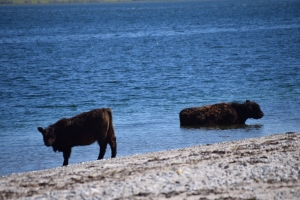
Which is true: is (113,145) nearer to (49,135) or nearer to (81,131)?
(81,131)

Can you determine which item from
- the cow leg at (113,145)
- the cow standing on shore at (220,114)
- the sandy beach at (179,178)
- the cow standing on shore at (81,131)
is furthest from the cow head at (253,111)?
the sandy beach at (179,178)

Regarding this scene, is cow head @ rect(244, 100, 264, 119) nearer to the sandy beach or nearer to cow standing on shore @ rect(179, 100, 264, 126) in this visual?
cow standing on shore @ rect(179, 100, 264, 126)

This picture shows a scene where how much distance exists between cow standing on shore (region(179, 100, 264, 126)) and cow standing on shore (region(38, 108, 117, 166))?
5.28 m

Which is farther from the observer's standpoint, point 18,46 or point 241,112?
point 18,46

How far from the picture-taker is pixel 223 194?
8664 mm

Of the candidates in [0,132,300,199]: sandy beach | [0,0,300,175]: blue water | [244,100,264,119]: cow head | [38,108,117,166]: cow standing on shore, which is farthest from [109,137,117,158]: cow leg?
[244,100,264,119]: cow head

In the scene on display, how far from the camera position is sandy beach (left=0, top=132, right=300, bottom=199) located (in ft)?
28.8

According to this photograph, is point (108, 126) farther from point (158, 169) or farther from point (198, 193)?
point (198, 193)

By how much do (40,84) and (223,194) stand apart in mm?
23151

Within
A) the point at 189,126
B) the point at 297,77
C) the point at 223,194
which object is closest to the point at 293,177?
the point at 223,194

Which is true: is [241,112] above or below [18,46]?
above

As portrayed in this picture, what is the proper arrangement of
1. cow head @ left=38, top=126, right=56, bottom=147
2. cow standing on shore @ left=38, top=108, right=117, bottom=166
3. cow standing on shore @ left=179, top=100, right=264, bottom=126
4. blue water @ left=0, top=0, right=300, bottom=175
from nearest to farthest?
cow standing on shore @ left=38, top=108, right=117, bottom=166 < cow head @ left=38, top=126, right=56, bottom=147 < blue water @ left=0, top=0, right=300, bottom=175 < cow standing on shore @ left=179, top=100, right=264, bottom=126

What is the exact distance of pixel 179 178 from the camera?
375 inches

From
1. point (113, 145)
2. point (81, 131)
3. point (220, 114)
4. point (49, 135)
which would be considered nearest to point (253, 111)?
point (220, 114)
